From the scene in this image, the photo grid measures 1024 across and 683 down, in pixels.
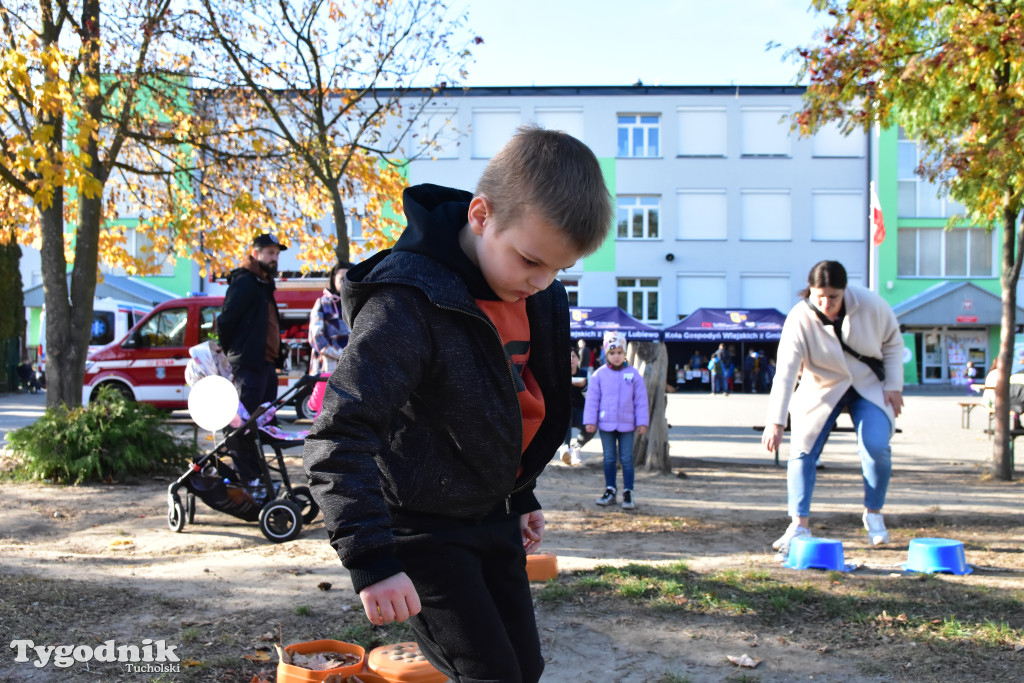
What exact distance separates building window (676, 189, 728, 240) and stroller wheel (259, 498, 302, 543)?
29853 mm

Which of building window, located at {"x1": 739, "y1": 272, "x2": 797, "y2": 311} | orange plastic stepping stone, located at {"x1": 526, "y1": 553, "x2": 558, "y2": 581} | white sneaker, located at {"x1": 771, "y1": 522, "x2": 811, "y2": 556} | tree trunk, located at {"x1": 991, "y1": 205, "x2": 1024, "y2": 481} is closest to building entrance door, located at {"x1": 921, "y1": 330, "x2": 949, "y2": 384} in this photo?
building window, located at {"x1": 739, "y1": 272, "x2": 797, "y2": 311}

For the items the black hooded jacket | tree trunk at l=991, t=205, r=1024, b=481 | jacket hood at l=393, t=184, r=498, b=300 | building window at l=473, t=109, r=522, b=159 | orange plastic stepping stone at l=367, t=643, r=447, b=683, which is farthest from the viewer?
building window at l=473, t=109, r=522, b=159

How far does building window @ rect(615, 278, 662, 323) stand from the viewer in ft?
113

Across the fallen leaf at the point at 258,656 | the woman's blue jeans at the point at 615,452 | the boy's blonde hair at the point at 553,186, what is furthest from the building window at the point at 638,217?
the boy's blonde hair at the point at 553,186

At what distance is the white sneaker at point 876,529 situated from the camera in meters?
5.69

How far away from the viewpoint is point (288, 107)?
41.7 feet

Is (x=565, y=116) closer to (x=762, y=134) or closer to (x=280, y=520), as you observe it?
(x=762, y=134)

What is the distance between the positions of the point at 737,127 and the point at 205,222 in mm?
26673

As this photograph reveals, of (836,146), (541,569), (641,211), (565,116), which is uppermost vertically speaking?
(565,116)

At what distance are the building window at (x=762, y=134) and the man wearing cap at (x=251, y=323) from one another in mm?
29856

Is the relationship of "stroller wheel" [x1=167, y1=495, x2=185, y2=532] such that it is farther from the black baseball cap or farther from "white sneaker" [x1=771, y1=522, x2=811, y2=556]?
"white sneaker" [x1=771, y1=522, x2=811, y2=556]

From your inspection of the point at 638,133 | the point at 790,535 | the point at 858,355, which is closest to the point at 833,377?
the point at 858,355

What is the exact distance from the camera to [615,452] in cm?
766

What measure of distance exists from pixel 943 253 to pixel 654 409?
99.8ft
